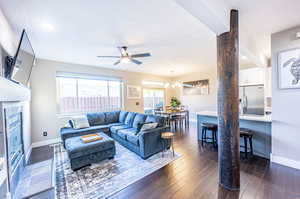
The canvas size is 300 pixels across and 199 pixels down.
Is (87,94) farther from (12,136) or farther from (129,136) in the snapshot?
(12,136)

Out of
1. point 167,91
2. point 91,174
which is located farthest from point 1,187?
point 167,91

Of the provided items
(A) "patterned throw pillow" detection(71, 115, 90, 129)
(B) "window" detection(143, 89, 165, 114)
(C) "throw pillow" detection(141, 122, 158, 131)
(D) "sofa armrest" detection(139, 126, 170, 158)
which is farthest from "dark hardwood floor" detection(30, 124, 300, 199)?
(B) "window" detection(143, 89, 165, 114)

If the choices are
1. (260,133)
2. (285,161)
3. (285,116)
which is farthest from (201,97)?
(285,161)

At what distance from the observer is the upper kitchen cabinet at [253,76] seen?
436 cm

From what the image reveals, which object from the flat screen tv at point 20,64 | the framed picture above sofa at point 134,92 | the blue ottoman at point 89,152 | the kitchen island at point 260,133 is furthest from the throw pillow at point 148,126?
the framed picture above sofa at point 134,92

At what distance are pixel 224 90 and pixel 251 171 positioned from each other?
A: 1631mm

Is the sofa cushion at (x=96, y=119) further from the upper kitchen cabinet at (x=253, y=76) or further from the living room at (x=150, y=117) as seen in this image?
the upper kitchen cabinet at (x=253, y=76)

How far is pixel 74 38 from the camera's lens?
2758 millimetres

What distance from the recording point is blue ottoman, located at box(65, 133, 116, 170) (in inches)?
95.0

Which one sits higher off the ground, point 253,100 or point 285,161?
point 253,100

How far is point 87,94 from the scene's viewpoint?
197 inches

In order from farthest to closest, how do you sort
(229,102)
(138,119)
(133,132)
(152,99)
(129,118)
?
1. (152,99)
2. (129,118)
3. (138,119)
4. (133,132)
5. (229,102)

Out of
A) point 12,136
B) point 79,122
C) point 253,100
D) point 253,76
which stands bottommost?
point 79,122

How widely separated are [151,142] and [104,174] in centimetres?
111
